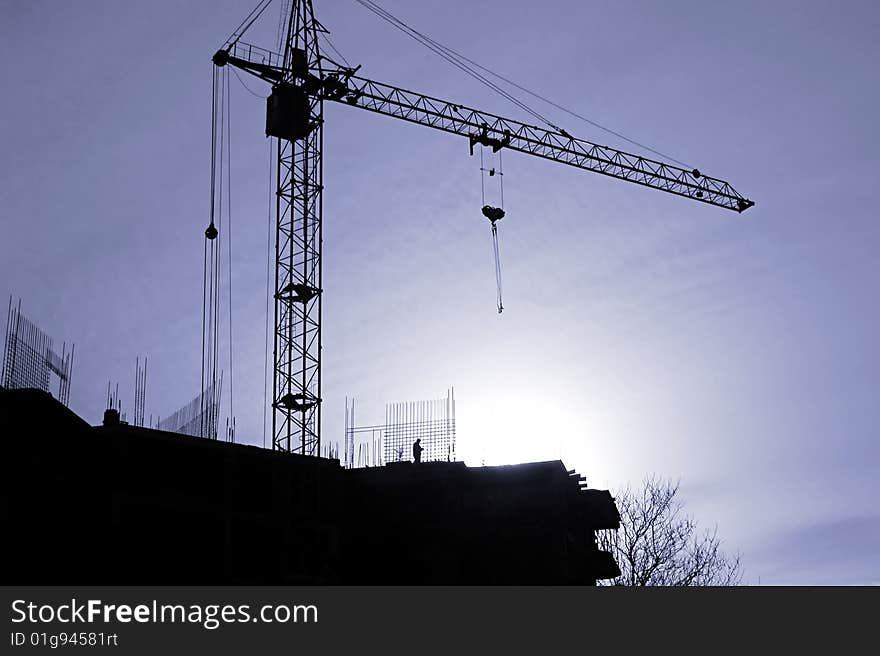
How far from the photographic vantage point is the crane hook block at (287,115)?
63906 millimetres

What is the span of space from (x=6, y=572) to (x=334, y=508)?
14.0 meters

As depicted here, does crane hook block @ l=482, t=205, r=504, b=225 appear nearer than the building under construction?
No

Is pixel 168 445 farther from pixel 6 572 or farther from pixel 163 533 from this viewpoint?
pixel 6 572

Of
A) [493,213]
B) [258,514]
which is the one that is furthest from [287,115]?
[258,514]

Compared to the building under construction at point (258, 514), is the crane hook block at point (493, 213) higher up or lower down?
higher up

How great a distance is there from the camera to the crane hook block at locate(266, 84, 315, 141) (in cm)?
6391

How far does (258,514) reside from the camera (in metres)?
35.7

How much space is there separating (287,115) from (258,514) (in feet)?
115

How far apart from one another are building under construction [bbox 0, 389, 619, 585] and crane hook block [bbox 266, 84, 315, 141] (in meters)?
27.3

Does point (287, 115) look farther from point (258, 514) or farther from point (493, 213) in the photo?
point (258, 514)

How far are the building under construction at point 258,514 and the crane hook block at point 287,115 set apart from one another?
2730cm
